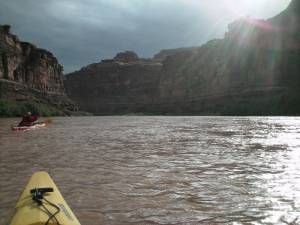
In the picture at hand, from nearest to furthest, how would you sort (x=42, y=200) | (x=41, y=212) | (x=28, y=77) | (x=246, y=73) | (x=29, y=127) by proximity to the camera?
(x=41, y=212), (x=42, y=200), (x=29, y=127), (x=246, y=73), (x=28, y=77)

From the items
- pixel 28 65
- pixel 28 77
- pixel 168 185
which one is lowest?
pixel 168 185

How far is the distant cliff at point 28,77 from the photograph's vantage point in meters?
105

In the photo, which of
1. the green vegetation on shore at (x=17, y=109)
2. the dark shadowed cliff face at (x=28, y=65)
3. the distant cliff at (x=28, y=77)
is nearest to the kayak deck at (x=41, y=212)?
the green vegetation on shore at (x=17, y=109)

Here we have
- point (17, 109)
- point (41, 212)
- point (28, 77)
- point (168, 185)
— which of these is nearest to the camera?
point (41, 212)

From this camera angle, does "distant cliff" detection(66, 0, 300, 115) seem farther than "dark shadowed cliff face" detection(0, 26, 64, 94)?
No

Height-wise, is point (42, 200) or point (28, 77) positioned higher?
point (28, 77)

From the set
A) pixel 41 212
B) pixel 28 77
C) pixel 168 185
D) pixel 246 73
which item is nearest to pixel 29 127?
pixel 168 185

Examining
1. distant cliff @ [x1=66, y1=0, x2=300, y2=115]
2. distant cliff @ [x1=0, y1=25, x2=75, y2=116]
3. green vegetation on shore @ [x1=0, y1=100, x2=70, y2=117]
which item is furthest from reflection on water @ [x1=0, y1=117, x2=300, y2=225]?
distant cliff @ [x1=66, y1=0, x2=300, y2=115]

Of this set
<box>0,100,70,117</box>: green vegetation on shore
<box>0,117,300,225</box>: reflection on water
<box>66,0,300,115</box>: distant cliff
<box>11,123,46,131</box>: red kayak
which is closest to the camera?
<box>0,117,300,225</box>: reflection on water

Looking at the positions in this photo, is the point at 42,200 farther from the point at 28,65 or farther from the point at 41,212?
the point at 28,65

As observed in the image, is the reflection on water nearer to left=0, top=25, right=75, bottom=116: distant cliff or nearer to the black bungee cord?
the black bungee cord

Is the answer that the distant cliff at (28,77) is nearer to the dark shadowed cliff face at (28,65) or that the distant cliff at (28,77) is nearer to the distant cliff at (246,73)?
the dark shadowed cliff face at (28,65)

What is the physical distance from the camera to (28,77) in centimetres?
12706

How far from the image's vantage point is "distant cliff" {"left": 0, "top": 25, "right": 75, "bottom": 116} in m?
105
